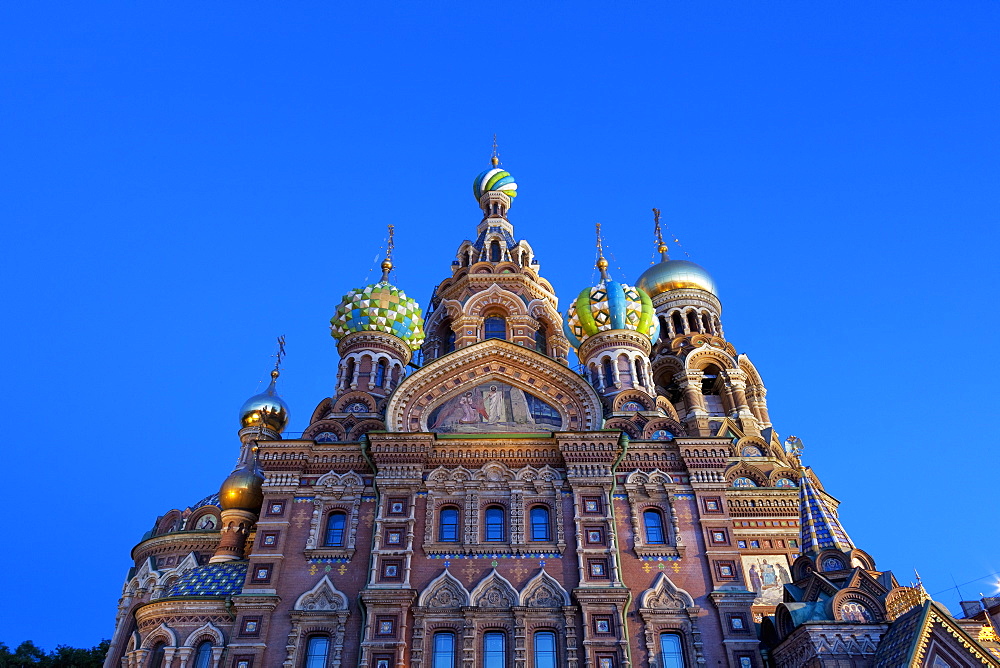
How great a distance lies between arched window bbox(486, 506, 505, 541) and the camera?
18.3 meters

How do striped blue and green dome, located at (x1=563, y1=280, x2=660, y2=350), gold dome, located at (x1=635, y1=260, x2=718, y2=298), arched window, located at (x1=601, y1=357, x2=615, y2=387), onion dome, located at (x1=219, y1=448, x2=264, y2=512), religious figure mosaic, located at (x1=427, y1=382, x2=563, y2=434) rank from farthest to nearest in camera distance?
gold dome, located at (x1=635, y1=260, x2=718, y2=298) < striped blue and green dome, located at (x1=563, y1=280, x2=660, y2=350) < arched window, located at (x1=601, y1=357, x2=615, y2=387) < onion dome, located at (x1=219, y1=448, x2=264, y2=512) < religious figure mosaic, located at (x1=427, y1=382, x2=563, y2=434)

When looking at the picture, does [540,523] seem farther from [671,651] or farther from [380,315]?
[380,315]

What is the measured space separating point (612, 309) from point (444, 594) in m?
10.6

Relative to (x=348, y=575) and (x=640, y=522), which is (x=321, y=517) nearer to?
(x=348, y=575)

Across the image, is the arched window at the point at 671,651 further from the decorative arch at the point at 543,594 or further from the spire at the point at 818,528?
the spire at the point at 818,528

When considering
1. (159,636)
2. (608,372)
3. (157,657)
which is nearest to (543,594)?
(608,372)

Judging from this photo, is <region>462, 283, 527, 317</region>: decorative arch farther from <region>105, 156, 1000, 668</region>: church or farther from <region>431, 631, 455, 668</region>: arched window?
<region>431, 631, 455, 668</region>: arched window

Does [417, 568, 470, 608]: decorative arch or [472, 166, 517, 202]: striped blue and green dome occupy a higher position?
[472, 166, 517, 202]: striped blue and green dome

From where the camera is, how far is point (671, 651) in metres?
16.6

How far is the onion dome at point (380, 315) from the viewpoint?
24.7 metres

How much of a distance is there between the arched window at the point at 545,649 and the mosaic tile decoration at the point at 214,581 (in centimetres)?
664

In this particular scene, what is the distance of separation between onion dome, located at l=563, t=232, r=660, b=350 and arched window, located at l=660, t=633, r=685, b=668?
9.57m

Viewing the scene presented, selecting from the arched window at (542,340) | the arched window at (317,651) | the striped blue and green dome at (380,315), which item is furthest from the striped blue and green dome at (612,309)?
the arched window at (317,651)

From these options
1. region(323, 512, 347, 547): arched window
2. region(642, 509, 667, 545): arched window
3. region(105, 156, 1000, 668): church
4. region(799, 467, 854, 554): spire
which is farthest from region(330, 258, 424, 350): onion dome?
region(799, 467, 854, 554): spire
